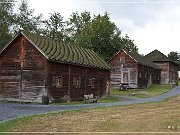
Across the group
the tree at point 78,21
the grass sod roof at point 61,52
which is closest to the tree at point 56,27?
the tree at point 78,21

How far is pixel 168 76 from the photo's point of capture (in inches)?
3162

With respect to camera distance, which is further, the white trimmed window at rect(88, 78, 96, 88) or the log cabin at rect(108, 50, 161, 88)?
the log cabin at rect(108, 50, 161, 88)

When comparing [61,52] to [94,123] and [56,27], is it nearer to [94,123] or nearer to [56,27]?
[94,123]

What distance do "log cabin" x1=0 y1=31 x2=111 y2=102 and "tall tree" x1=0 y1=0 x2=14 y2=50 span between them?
970 inches

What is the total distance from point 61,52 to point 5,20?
29424 mm

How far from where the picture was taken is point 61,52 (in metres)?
37.0

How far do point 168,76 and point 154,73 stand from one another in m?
10.9

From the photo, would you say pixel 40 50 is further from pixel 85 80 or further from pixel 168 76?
pixel 168 76

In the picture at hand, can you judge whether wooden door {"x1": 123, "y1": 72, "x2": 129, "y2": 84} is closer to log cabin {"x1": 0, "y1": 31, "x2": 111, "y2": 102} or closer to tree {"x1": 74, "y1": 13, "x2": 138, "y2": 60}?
tree {"x1": 74, "y1": 13, "x2": 138, "y2": 60}

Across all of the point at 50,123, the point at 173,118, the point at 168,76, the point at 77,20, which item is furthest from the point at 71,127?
the point at 77,20

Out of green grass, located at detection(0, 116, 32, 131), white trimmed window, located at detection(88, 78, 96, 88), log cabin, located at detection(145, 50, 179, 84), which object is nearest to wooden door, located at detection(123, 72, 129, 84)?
white trimmed window, located at detection(88, 78, 96, 88)

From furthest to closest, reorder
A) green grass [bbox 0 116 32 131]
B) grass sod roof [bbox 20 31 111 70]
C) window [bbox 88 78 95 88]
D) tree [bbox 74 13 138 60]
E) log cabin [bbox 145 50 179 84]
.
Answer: log cabin [bbox 145 50 179 84]
tree [bbox 74 13 138 60]
window [bbox 88 78 95 88]
grass sod roof [bbox 20 31 111 70]
green grass [bbox 0 116 32 131]

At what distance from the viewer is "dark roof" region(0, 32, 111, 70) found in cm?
3396

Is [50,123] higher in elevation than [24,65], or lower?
lower
